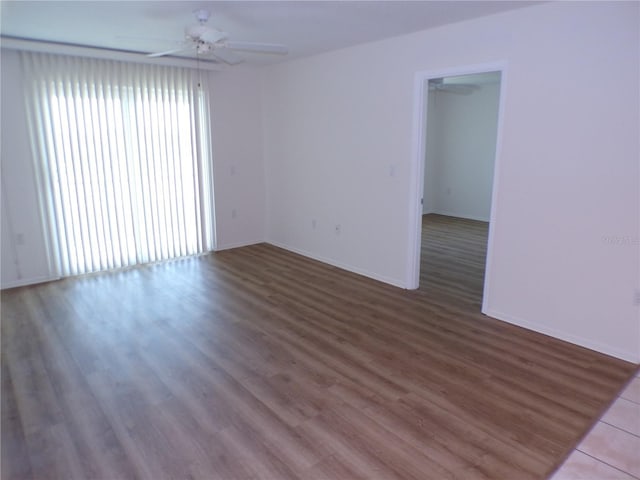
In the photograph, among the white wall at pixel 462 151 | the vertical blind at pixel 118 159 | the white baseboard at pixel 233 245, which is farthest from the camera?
the white wall at pixel 462 151

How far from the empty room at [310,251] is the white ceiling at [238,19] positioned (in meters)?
0.04

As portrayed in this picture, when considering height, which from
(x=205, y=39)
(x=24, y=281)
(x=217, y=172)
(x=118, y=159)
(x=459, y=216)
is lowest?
(x=24, y=281)

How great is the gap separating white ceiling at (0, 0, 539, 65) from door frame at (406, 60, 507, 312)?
1.33ft

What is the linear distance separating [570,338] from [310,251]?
3271mm

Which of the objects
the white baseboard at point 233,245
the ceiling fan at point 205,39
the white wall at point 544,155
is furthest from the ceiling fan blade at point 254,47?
the white baseboard at point 233,245

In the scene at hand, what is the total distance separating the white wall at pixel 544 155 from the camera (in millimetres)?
2836

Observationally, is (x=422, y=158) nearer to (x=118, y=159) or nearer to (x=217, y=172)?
(x=217, y=172)

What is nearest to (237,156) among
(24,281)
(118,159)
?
(118,159)

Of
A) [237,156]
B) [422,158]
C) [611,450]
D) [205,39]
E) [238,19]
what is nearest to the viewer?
[611,450]

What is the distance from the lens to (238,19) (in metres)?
3.36

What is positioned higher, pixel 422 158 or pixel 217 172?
pixel 422 158

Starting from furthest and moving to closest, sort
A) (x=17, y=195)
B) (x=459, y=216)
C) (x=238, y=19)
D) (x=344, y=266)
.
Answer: (x=459, y=216) → (x=344, y=266) → (x=17, y=195) → (x=238, y=19)

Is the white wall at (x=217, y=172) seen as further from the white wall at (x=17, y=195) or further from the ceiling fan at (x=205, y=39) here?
the ceiling fan at (x=205, y=39)

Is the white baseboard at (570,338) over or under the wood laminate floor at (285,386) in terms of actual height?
over
